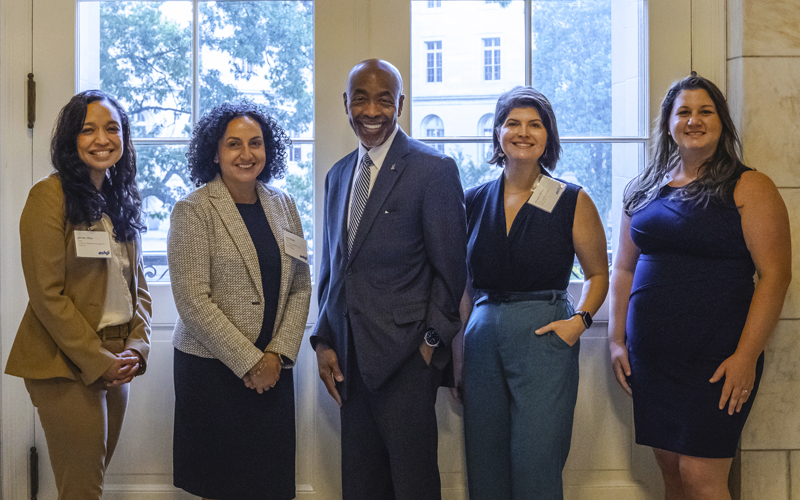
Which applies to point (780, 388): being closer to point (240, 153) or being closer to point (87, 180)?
point (240, 153)

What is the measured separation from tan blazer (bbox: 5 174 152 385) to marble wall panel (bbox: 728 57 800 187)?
229 cm

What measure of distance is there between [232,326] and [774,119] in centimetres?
205

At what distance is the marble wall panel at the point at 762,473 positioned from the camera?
2260 millimetres

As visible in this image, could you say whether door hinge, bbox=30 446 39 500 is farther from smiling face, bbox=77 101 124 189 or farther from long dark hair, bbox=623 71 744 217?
long dark hair, bbox=623 71 744 217

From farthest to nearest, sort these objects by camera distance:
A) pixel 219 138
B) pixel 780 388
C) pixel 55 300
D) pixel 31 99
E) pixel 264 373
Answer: pixel 31 99, pixel 780 388, pixel 219 138, pixel 264 373, pixel 55 300

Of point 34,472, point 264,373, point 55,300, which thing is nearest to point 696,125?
point 264,373

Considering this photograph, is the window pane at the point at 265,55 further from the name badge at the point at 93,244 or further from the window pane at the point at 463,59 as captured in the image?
the name badge at the point at 93,244

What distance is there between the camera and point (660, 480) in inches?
96.3

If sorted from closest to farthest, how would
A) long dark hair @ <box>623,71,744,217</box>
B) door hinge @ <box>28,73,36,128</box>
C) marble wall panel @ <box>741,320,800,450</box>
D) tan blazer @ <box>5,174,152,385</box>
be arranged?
tan blazer @ <box>5,174,152,385</box>
long dark hair @ <box>623,71,744,217</box>
marble wall panel @ <box>741,320,800,450</box>
door hinge @ <box>28,73,36,128</box>

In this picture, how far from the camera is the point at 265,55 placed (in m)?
2.44

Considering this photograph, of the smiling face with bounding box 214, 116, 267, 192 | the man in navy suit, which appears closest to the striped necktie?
the man in navy suit

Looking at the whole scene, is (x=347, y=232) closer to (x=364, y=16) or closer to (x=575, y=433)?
(x=364, y=16)

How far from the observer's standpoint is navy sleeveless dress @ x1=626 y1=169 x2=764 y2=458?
188cm

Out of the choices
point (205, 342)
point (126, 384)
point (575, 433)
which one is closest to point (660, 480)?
point (575, 433)
